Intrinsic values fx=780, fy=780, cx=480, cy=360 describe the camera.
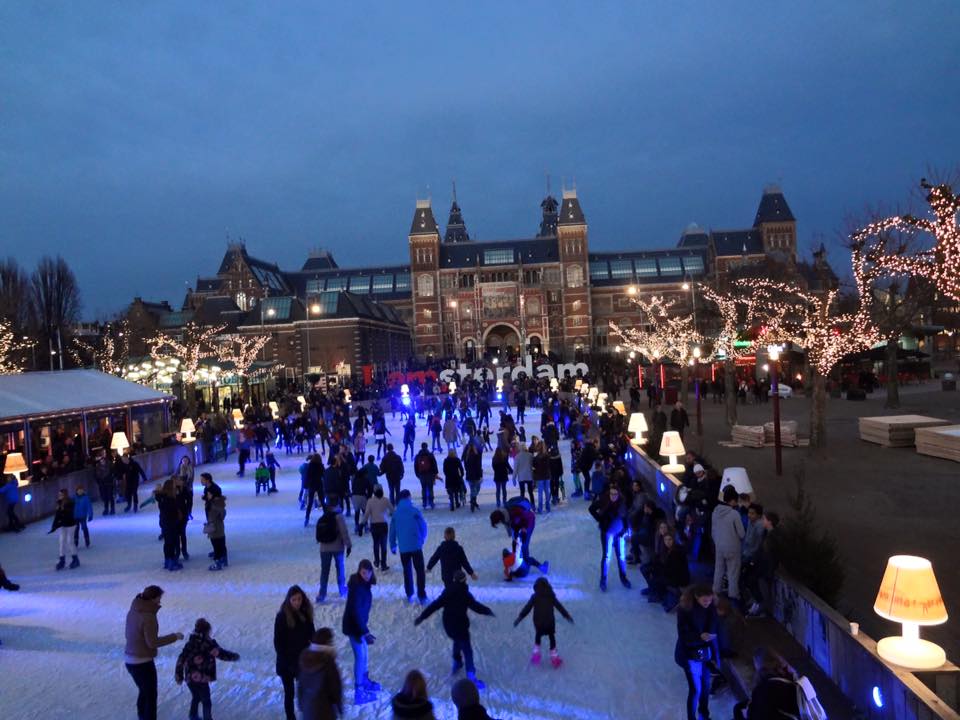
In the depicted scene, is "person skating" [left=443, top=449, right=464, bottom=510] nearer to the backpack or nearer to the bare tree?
the backpack

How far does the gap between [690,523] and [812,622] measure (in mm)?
2953

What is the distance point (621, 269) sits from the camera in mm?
84062

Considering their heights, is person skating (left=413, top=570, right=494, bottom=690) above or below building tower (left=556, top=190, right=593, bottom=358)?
below

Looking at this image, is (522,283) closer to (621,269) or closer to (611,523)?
(621,269)

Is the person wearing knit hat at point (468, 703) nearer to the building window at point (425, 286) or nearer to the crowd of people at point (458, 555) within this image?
the crowd of people at point (458, 555)

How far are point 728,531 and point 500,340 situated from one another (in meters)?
77.4

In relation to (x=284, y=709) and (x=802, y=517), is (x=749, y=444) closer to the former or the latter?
(x=802, y=517)

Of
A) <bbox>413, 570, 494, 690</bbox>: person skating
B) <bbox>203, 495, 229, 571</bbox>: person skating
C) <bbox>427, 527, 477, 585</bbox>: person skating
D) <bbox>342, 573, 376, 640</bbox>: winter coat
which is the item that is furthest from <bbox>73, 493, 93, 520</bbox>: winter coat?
<bbox>413, 570, 494, 690</bbox>: person skating

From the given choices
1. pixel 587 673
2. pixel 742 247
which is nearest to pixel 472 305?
pixel 742 247

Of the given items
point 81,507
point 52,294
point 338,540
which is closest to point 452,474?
point 338,540

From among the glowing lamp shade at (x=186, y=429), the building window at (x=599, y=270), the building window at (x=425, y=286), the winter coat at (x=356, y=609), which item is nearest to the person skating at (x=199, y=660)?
the winter coat at (x=356, y=609)

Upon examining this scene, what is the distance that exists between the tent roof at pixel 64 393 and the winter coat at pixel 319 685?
1471 cm

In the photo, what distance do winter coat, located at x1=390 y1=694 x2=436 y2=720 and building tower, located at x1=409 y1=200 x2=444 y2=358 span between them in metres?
78.0

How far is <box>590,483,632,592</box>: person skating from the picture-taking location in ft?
28.1
